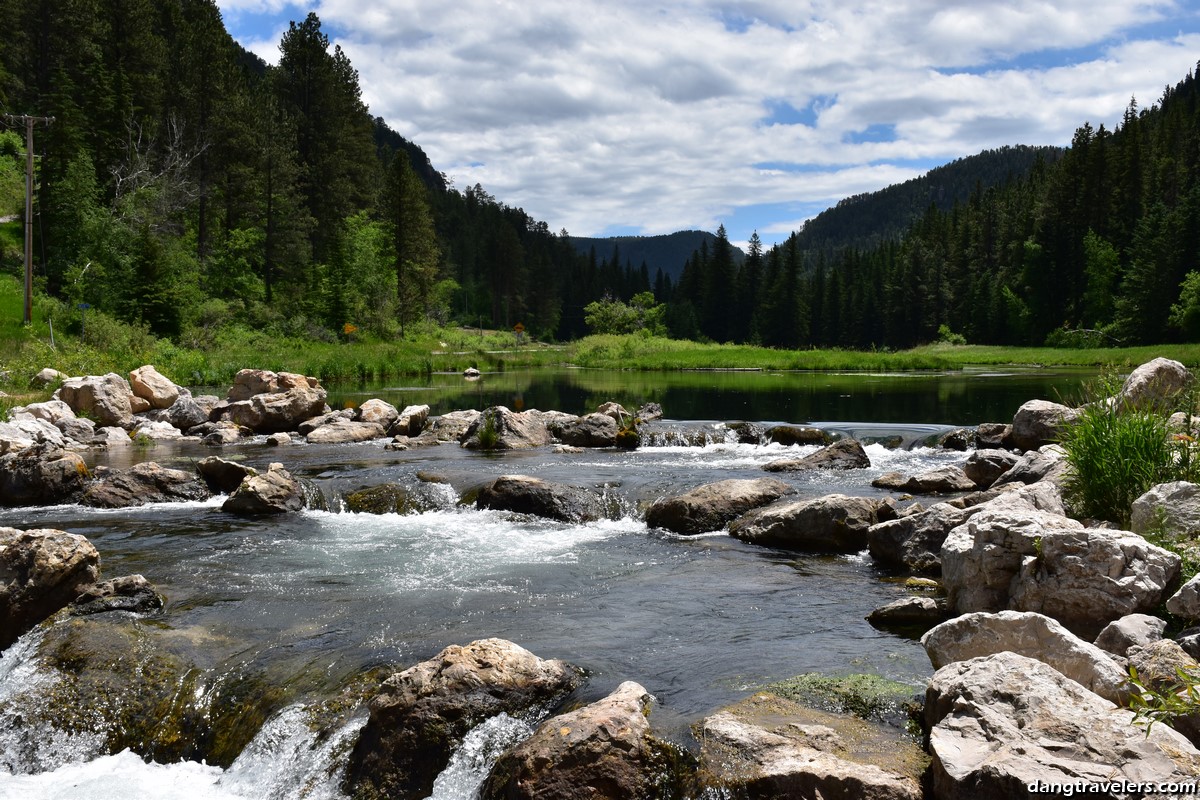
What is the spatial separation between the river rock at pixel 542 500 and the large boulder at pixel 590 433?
811cm

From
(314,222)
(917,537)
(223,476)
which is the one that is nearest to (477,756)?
(917,537)

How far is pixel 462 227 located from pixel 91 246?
102 m

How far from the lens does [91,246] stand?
156ft

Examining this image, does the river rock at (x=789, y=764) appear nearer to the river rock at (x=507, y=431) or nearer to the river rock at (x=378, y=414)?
the river rock at (x=507, y=431)

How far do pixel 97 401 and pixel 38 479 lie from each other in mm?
11684

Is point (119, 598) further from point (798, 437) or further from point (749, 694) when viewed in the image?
point (798, 437)

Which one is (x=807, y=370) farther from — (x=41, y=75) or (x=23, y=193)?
(x=41, y=75)

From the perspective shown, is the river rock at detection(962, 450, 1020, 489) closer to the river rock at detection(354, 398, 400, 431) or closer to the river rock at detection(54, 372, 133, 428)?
the river rock at detection(354, 398, 400, 431)

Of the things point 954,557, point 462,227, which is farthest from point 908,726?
point 462,227

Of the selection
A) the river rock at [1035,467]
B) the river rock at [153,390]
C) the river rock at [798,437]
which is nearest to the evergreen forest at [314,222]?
the river rock at [153,390]

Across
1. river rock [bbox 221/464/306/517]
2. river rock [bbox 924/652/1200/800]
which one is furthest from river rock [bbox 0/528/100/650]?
river rock [bbox 924/652/1200/800]

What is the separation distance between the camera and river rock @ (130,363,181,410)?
29.5 meters

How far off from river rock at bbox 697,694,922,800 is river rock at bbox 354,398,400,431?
72.0ft

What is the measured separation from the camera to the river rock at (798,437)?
2333cm
